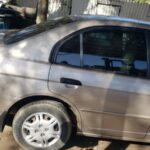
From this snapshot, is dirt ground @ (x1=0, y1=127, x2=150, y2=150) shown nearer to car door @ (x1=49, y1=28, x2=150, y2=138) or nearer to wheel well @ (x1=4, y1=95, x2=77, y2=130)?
wheel well @ (x1=4, y1=95, x2=77, y2=130)

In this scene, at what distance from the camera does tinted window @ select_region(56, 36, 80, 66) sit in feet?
16.3

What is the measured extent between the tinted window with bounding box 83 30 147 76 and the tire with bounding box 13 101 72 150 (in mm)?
666

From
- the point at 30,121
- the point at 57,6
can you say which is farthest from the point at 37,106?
the point at 57,6

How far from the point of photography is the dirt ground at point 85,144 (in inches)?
213

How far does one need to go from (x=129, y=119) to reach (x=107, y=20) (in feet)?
3.96

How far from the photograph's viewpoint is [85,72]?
16.2ft

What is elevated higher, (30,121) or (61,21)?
(61,21)

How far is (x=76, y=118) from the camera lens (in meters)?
5.16

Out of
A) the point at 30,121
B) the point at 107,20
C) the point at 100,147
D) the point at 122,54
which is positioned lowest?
the point at 100,147

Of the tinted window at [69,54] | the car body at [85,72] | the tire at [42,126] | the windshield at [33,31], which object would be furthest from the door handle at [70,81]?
the windshield at [33,31]

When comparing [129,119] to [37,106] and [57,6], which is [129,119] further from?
[57,6]

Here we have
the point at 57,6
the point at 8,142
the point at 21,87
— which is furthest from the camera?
the point at 57,6

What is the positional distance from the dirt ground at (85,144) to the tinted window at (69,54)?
117 centimetres

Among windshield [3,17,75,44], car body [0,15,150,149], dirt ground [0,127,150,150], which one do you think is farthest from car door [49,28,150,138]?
dirt ground [0,127,150,150]
